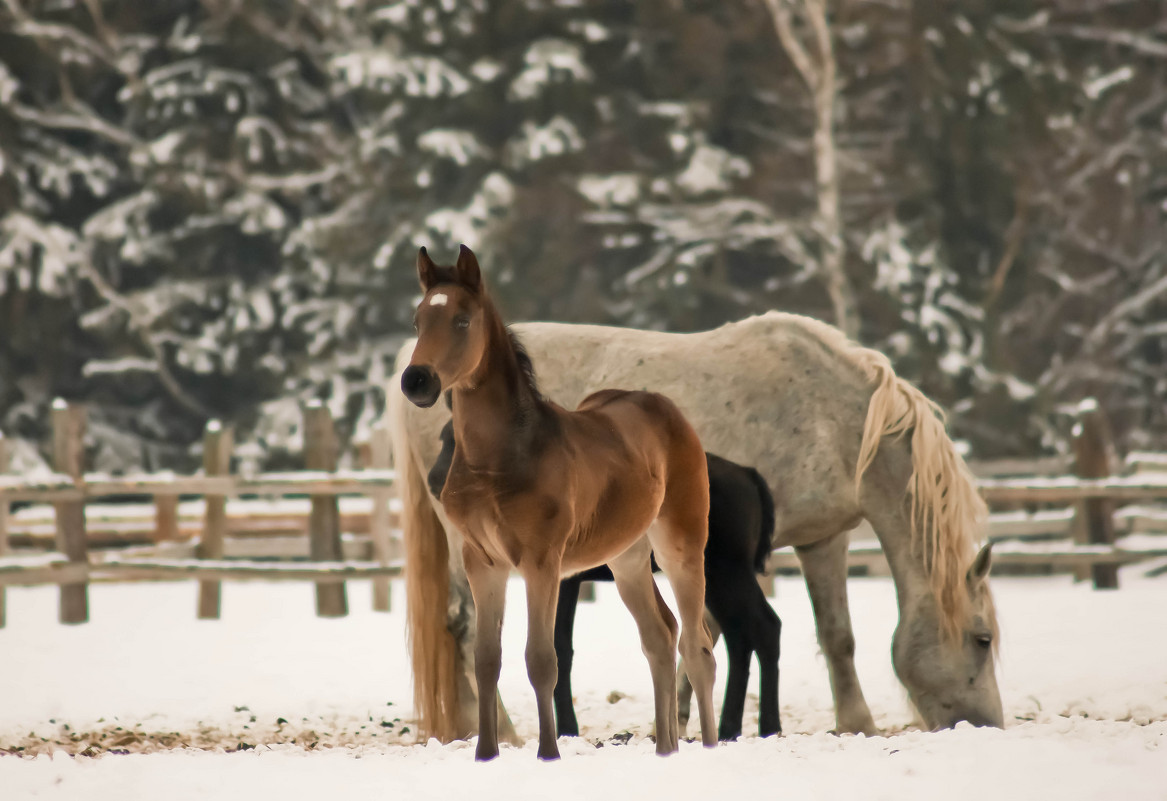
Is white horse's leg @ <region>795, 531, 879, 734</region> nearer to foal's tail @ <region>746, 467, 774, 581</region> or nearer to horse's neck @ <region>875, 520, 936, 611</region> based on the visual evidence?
horse's neck @ <region>875, 520, 936, 611</region>

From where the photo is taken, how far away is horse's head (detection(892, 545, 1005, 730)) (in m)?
5.08

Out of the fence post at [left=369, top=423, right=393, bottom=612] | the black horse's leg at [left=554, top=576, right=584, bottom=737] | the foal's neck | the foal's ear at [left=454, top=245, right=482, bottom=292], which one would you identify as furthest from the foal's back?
the fence post at [left=369, top=423, right=393, bottom=612]

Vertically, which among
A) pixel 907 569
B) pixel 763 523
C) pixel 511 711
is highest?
pixel 763 523

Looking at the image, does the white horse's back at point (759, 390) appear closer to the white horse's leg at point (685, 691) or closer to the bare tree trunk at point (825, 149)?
the white horse's leg at point (685, 691)

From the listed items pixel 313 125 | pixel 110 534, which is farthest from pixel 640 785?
pixel 313 125

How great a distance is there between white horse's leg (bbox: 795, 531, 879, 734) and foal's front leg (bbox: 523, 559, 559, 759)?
217 centimetres

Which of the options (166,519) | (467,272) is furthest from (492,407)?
(166,519)

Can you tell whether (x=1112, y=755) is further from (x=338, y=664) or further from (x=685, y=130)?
(x=685, y=130)

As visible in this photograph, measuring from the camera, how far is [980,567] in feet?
16.4

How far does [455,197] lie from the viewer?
55.8ft

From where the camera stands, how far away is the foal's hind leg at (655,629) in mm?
3893

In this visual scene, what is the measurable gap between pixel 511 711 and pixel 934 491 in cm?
242

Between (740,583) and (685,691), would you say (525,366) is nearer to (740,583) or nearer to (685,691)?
(740,583)

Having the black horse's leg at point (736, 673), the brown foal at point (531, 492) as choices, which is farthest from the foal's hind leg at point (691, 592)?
the black horse's leg at point (736, 673)
